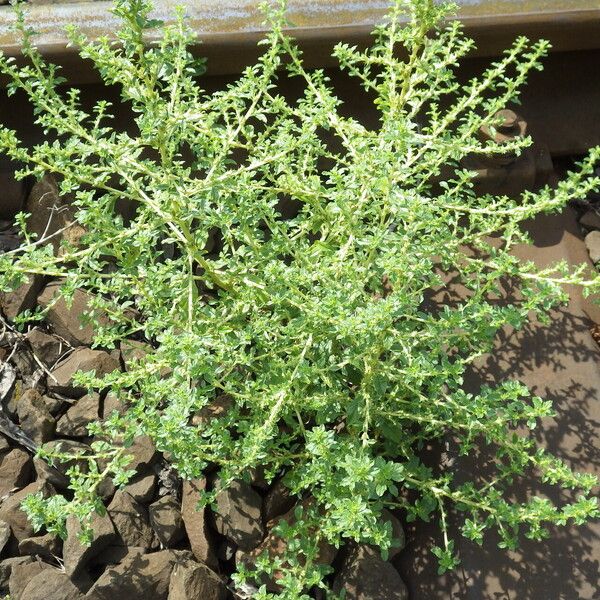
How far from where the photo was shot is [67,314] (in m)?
3.33

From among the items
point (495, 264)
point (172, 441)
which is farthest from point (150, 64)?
point (495, 264)

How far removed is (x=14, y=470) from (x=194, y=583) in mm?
767

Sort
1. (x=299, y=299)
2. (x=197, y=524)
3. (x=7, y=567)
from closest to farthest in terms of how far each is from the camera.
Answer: (x=299, y=299)
(x=7, y=567)
(x=197, y=524)

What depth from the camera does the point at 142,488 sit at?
302cm

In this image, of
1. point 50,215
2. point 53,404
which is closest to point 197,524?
point 53,404

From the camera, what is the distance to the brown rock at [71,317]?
10.9ft

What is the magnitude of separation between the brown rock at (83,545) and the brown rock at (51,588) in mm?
37

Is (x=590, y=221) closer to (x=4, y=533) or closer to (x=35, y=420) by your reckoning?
(x=35, y=420)

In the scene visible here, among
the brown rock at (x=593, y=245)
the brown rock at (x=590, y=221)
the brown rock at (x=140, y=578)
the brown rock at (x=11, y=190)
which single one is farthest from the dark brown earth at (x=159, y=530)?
the brown rock at (x=590, y=221)

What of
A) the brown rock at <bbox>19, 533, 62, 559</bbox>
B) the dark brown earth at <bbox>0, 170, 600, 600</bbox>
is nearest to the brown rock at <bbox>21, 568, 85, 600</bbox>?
the dark brown earth at <bbox>0, 170, 600, 600</bbox>

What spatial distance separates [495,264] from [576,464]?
95cm

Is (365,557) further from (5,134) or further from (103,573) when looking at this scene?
(5,134)

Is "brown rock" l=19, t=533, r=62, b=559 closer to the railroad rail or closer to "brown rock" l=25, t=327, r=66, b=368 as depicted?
"brown rock" l=25, t=327, r=66, b=368

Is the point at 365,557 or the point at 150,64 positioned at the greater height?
the point at 150,64
